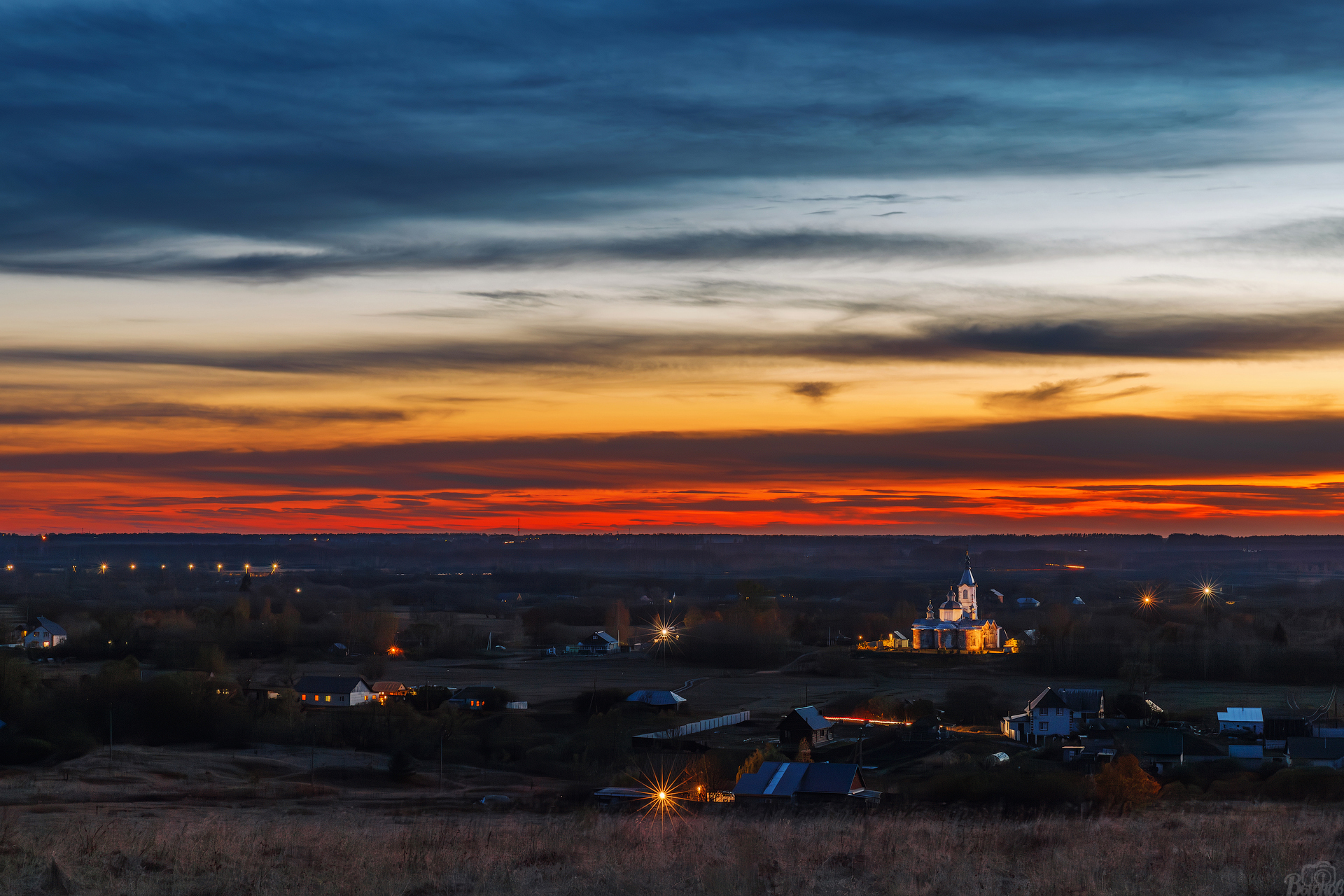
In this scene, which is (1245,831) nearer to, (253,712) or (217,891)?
(217,891)

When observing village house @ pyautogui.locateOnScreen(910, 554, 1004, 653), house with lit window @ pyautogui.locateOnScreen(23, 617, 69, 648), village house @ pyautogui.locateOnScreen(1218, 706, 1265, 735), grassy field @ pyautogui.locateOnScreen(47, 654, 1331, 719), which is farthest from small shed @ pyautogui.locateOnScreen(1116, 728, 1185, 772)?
house with lit window @ pyautogui.locateOnScreen(23, 617, 69, 648)

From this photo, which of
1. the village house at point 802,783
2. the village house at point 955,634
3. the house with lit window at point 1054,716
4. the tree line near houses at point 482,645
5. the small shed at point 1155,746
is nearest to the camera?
the village house at point 802,783

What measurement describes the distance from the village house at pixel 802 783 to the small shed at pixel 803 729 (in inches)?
697

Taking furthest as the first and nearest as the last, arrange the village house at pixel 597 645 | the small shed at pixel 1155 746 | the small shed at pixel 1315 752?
the village house at pixel 597 645 < the small shed at pixel 1315 752 < the small shed at pixel 1155 746

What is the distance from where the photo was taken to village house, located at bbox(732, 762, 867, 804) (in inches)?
1368

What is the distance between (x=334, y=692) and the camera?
6981cm

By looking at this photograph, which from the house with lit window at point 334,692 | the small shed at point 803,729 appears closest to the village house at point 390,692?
the house with lit window at point 334,692

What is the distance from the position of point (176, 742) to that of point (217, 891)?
48661 millimetres

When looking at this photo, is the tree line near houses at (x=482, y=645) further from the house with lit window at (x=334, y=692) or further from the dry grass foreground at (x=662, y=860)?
the dry grass foreground at (x=662, y=860)

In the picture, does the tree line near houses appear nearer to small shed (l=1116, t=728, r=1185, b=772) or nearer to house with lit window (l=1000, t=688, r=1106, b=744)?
house with lit window (l=1000, t=688, r=1106, b=744)

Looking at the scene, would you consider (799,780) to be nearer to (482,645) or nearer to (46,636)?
(482,645)

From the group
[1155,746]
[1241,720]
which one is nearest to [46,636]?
[1155,746]

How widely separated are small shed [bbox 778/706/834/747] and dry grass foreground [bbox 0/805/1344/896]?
34548 millimetres

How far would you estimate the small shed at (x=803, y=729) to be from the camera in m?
54.7
